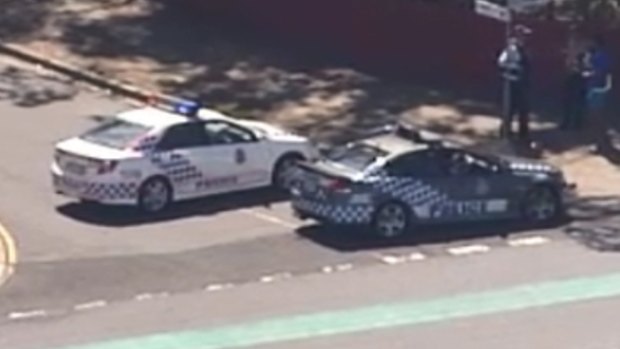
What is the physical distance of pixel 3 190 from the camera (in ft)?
104

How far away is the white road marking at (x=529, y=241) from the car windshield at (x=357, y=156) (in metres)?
2.10

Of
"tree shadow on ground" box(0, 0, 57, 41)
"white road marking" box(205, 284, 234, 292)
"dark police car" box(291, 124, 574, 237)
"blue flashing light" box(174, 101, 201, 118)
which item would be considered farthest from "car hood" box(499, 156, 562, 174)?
"tree shadow on ground" box(0, 0, 57, 41)

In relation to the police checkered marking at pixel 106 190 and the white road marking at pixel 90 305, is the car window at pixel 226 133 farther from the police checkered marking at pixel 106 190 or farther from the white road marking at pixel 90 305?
the white road marking at pixel 90 305

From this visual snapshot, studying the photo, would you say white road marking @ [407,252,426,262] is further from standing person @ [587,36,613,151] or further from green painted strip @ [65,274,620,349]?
standing person @ [587,36,613,151]

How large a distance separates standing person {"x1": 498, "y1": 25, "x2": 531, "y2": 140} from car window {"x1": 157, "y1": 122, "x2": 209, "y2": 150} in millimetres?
6300

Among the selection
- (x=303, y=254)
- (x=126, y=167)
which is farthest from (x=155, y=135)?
(x=303, y=254)

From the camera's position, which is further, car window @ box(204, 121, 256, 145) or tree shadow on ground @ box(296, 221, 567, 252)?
car window @ box(204, 121, 256, 145)

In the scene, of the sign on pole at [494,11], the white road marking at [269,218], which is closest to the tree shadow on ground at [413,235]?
the white road marking at [269,218]

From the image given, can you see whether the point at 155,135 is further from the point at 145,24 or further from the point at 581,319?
the point at 145,24

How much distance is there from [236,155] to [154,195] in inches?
62.6

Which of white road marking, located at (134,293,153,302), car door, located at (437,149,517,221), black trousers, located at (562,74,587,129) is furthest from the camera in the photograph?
black trousers, located at (562,74,587,129)

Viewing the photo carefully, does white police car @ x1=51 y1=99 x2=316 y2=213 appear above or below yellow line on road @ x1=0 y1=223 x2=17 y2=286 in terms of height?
above

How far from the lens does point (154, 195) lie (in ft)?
101

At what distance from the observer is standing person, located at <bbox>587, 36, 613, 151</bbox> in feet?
119
